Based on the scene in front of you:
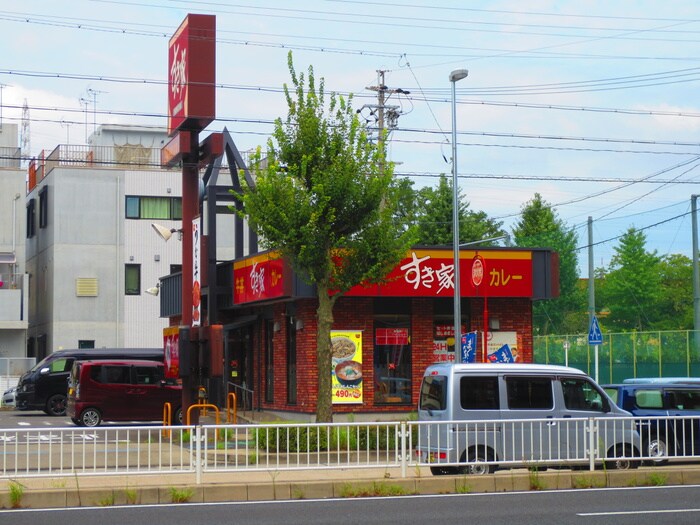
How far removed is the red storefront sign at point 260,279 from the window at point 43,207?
21547 millimetres

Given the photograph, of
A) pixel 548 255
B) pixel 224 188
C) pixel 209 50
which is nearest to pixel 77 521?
pixel 209 50

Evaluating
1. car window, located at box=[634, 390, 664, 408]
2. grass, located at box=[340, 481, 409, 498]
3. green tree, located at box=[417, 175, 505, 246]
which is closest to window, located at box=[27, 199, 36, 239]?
green tree, located at box=[417, 175, 505, 246]

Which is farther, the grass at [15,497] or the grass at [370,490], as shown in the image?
the grass at [370,490]

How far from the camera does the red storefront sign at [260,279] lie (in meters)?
29.6

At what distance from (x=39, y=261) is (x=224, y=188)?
2288cm

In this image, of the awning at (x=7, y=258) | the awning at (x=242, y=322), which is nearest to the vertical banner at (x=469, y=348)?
the awning at (x=242, y=322)

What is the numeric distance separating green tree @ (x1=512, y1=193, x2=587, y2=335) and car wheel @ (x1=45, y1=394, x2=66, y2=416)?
139ft

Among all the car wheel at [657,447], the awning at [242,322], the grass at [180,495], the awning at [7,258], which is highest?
the awning at [7,258]

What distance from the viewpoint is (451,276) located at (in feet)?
101

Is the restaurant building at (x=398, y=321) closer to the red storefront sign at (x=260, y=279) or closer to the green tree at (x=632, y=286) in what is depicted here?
the red storefront sign at (x=260, y=279)

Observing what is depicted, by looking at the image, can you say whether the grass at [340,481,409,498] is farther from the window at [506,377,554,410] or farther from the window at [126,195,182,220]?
the window at [126,195,182,220]

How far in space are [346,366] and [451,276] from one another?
3.78 metres

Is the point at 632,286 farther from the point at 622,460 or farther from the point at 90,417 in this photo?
the point at 622,460

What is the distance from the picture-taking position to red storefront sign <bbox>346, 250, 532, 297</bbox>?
30.4 metres
